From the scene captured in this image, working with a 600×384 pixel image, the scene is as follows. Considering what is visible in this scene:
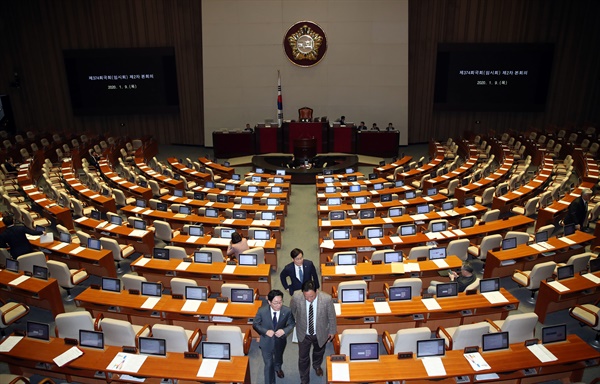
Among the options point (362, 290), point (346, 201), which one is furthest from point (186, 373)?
point (346, 201)

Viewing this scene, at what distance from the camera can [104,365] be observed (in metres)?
5.85

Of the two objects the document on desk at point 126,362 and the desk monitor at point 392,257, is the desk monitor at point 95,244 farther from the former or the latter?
the desk monitor at point 392,257

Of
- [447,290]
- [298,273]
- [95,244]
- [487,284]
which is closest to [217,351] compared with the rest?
[298,273]

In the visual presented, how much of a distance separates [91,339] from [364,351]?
12.2ft

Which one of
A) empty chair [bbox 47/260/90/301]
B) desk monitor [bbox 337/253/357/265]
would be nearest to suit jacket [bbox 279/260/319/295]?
desk monitor [bbox 337/253/357/265]

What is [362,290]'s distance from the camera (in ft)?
23.8

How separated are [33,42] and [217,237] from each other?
62.6 ft

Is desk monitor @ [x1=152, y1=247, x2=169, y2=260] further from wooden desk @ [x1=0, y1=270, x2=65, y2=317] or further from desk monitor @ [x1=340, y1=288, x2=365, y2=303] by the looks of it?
desk monitor @ [x1=340, y1=288, x2=365, y2=303]

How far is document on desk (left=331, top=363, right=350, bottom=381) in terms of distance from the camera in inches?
219

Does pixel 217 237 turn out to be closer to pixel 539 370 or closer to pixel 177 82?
pixel 539 370

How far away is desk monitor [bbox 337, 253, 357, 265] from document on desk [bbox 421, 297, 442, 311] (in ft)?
5.60

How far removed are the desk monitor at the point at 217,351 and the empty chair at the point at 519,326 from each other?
3872 millimetres

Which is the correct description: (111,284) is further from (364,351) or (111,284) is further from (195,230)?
(364,351)

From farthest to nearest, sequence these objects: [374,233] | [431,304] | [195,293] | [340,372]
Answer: [374,233], [195,293], [431,304], [340,372]
